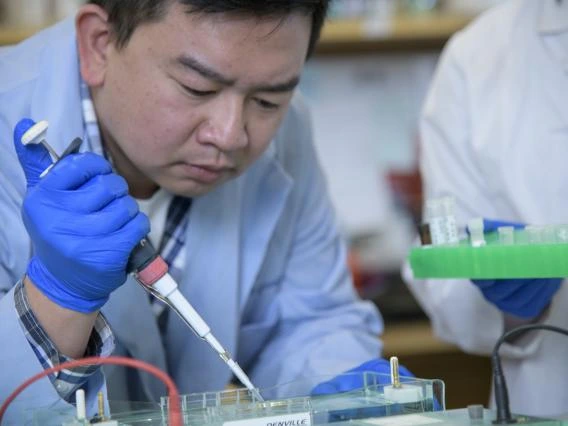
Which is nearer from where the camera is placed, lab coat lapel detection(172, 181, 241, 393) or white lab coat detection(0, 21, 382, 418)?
white lab coat detection(0, 21, 382, 418)

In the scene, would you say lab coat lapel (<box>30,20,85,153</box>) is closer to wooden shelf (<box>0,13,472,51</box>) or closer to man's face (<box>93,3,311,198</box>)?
man's face (<box>93,3,311,198</box>)

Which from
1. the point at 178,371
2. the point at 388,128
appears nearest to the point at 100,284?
the point at 178,371

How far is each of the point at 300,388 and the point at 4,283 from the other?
0.43 meters

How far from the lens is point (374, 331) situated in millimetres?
1732

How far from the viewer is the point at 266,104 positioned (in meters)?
1.38

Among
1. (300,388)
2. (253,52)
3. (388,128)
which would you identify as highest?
(388,128)

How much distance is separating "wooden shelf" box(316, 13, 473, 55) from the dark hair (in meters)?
1.34

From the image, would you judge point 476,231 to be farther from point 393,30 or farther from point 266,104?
point 393,30

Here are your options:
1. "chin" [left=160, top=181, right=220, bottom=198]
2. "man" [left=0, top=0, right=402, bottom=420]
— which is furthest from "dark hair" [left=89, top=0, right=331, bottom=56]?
"chin" [left=160, top=181, right=220, bottom=198]

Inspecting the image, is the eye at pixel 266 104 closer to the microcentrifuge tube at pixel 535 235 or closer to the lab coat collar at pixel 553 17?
the microcentrifuge tube at pixel 535 235

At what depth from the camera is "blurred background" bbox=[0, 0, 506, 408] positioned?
2.79 metres

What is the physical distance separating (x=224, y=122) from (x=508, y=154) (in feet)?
2.27

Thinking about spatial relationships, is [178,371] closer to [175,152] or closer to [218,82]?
[175,152]

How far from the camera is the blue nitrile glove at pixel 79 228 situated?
1.12m
